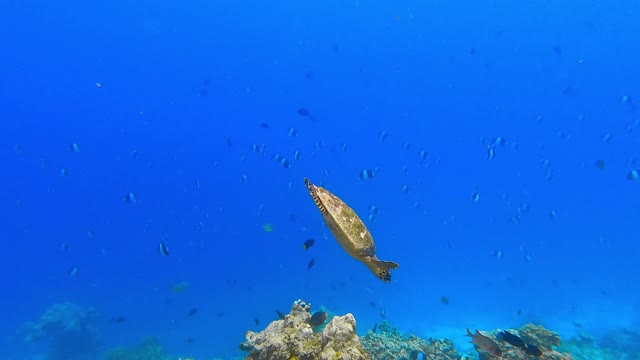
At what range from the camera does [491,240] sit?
76.2 metres

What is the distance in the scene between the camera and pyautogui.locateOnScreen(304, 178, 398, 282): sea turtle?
4090 mm

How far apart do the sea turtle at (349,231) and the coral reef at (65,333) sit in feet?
87.5

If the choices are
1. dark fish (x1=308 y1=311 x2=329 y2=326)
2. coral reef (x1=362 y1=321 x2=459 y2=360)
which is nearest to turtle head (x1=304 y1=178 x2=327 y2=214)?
dark fish (x1=308 y1=311 x2=329 y2=326)

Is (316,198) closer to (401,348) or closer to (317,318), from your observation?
(317,318)

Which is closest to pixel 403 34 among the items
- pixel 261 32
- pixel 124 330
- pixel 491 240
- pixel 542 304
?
pixel 261 32

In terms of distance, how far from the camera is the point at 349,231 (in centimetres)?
411

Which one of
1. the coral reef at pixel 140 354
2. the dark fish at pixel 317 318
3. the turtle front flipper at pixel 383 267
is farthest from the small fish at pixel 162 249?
the coral reef at pixel 140 354

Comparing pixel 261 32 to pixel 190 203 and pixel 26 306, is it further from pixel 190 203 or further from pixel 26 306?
pixel 26 306

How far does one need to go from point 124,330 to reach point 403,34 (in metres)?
55.5

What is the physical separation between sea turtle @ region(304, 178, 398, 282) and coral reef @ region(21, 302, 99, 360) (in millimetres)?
26670

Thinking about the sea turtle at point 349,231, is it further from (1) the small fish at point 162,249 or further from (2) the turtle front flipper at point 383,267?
(1) the small fish at point 162,249

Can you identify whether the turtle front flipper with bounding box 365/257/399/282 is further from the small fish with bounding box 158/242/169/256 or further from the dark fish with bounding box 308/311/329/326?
the small fish with bounding box 158/242/169/256

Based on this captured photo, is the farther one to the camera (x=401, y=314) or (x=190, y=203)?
(x=190, y=203)

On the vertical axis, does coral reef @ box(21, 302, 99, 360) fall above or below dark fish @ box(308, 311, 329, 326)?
above
